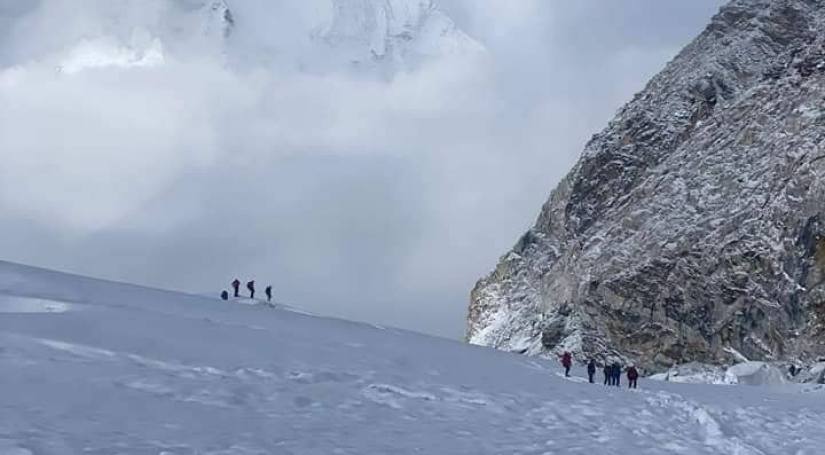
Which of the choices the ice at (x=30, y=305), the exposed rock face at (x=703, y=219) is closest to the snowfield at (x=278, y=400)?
the ice at (x=30, y=305)

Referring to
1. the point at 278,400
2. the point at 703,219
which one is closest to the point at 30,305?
the point at 278,400

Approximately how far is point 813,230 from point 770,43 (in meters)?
35.4

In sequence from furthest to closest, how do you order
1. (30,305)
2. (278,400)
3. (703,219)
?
(703,219) → (30,305) → (278,400)

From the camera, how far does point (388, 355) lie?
82.1ft

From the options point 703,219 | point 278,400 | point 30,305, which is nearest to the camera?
point 278,400

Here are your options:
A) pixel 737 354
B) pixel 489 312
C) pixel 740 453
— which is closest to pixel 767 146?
pixel 737 354

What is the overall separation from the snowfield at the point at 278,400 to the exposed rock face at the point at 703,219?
131 feet

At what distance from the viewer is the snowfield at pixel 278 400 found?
1298cm

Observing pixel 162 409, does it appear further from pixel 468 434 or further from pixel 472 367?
pixel 472 367

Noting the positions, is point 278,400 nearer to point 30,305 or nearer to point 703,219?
point 30,305

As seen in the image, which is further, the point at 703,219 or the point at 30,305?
the point at 703,219

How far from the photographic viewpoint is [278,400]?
631 inches

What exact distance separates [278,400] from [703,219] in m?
62.1

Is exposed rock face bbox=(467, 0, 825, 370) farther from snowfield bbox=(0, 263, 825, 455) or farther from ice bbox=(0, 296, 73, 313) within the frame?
ice bbox=(0, 296, 73, 313)
